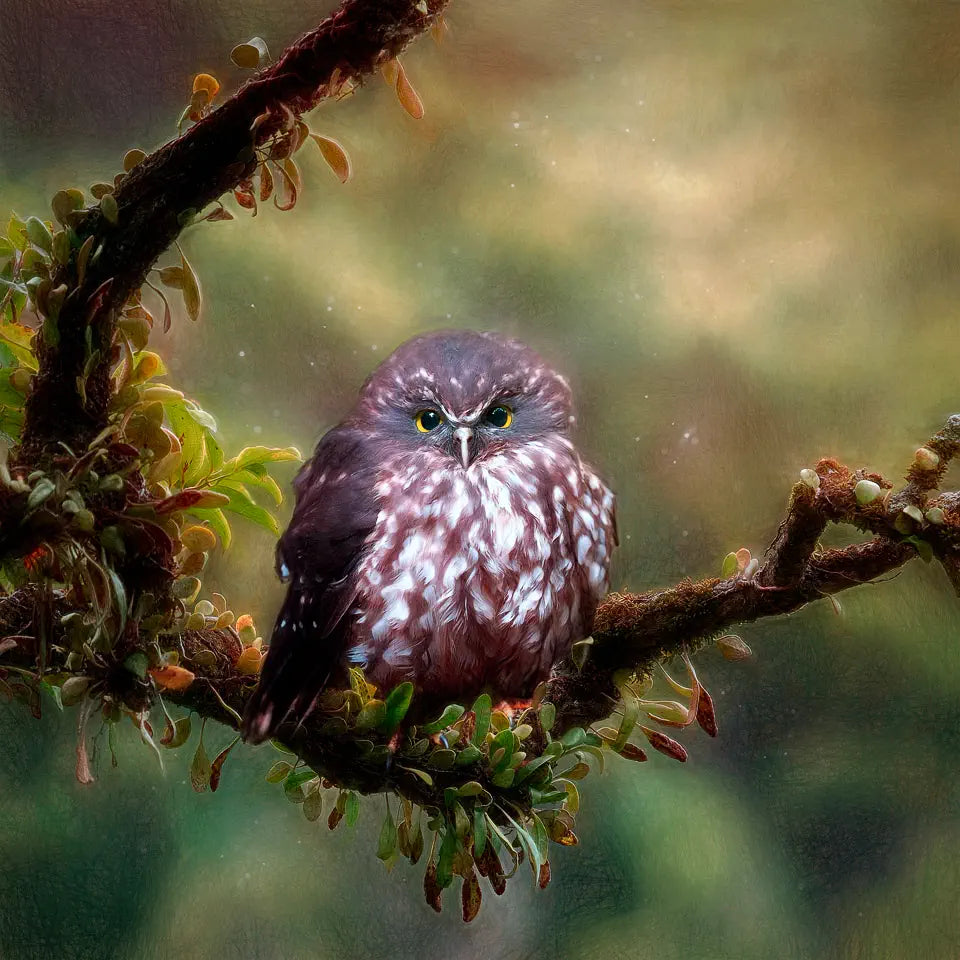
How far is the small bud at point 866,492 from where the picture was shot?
0.61 m

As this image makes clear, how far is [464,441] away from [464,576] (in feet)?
0.45

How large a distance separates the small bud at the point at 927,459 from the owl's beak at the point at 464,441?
0.39 metres

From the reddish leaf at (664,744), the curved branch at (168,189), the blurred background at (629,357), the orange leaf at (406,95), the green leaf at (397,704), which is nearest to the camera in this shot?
the curved branch at (168,189)

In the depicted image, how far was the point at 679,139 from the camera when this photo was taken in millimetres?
1174

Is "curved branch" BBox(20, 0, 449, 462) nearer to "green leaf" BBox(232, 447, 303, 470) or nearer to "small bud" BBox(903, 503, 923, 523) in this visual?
"green leaf" BBox(232, 447, 303, 470)

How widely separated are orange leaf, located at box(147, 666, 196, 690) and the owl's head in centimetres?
30

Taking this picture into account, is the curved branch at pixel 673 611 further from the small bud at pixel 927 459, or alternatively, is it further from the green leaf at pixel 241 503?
the green leaf at pixel 241 503

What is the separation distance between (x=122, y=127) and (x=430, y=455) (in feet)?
1.95

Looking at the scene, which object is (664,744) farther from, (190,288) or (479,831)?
(190,288)

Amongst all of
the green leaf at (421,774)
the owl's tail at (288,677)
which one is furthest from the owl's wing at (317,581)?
the green leaf at (421,774)

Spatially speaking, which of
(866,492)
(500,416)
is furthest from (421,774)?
(866,492)

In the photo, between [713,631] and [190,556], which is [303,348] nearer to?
[190,556]

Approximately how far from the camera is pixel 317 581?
2.87 feet

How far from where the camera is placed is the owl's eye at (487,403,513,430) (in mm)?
879
